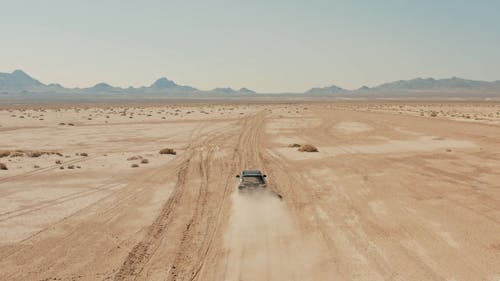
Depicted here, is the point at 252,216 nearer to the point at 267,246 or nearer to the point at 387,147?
the point at 267,246

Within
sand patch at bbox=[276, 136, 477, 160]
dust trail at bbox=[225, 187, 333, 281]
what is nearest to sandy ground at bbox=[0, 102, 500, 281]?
dust trail at bbox=[225, 187, 333, 281]

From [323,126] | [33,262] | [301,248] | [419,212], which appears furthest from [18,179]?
[323,126]

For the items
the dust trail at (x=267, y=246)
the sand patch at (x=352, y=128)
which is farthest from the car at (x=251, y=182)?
the sand patch at (x=352, y=128)

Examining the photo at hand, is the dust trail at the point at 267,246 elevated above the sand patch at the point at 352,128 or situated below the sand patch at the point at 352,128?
above

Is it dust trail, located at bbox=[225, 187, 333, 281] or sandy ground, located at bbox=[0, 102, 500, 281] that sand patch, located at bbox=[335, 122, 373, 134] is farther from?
dust trail, located at bbox=[225, 187, 333, 281]

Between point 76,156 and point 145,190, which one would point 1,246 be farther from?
point 76,156

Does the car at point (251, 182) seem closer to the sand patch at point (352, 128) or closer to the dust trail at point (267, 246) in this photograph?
the dust trail at point (267, 246)

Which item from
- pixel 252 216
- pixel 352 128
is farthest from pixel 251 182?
pixel 352 128
